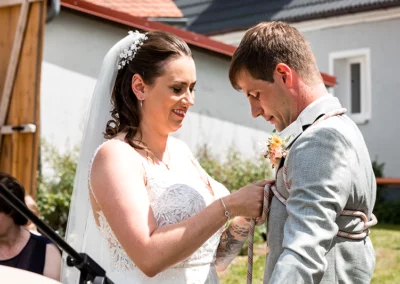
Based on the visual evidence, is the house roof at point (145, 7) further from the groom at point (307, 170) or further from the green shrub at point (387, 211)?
the groom at point (307, 170)

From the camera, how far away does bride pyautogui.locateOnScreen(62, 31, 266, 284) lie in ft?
10.2

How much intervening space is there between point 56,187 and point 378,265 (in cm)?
360

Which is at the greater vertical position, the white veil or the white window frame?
the white veil

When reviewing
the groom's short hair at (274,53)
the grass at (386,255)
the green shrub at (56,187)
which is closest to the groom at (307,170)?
the groom's short hair at (274,53)

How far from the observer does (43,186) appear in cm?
934

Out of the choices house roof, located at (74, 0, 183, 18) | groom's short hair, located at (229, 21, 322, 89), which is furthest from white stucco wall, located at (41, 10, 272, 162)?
groom's short hair, located at (229, 21, 322, 89)

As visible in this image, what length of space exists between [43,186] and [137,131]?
19.6 ft

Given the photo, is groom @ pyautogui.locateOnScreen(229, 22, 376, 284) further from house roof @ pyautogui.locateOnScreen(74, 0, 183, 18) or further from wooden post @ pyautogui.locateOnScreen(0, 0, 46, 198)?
house roof @ pyautogui.locateOnScreen(74, 0, 183, 18)

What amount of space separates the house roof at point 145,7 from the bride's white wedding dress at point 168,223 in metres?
9.12

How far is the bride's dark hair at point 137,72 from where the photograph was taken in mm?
3494

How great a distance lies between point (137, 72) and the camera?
3545 mm

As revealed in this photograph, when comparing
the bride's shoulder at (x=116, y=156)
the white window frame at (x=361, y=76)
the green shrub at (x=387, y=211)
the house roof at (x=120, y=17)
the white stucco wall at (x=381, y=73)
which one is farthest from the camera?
the white window frame at (x=361, y=76)

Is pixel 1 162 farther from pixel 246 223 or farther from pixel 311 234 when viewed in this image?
pixel 311 234

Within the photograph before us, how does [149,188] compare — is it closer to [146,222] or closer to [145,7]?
[146,222]
